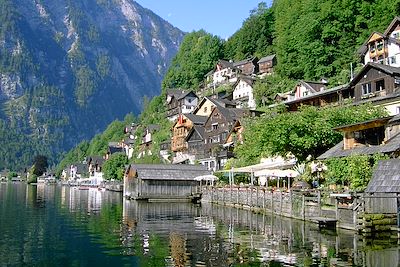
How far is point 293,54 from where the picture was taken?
4146 inches

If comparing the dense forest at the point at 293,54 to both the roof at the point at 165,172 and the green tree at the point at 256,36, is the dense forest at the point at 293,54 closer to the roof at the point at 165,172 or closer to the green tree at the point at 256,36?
the green tree at the point at 256,36

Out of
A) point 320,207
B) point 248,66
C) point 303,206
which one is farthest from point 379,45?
point 320,207

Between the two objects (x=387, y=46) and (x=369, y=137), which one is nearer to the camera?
(x=369, y=137)

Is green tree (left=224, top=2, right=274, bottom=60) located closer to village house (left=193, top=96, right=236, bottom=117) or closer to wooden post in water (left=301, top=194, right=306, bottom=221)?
village house (left=193, top=96, right=236, bottom=117)

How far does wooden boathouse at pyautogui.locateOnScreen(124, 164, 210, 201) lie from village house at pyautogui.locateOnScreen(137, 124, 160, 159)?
200ft

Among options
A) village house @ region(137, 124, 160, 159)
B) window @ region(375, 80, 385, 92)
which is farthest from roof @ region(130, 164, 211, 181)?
village house @ region(137, 124, 160, 159)

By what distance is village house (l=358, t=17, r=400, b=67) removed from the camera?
7496 centimetres

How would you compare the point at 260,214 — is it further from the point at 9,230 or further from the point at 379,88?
the point at 379,88

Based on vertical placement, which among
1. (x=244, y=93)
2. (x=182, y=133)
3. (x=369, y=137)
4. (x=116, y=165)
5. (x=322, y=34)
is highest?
(x=322, y=34)

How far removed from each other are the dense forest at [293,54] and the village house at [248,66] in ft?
12.2

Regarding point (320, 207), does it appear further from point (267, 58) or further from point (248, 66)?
point (248, 66)

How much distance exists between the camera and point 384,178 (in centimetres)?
2827

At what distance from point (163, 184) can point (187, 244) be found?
4103 cm

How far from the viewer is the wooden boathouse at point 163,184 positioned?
66438 millimetres
